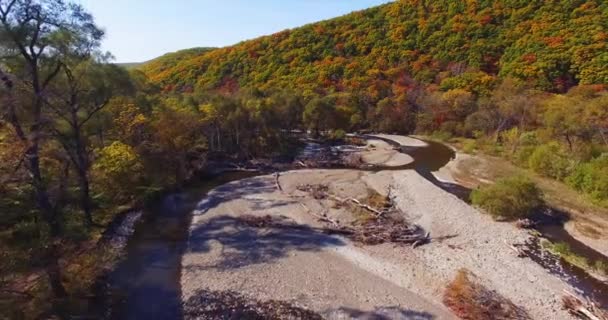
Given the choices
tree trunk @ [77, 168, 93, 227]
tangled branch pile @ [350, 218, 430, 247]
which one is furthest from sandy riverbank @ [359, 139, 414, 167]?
tree trunk @ [77, 168, 93, 227]

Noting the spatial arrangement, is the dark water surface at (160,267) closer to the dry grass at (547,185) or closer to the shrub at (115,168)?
the dry grass at (547,185)

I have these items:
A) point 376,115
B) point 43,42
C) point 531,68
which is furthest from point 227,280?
point 531,68

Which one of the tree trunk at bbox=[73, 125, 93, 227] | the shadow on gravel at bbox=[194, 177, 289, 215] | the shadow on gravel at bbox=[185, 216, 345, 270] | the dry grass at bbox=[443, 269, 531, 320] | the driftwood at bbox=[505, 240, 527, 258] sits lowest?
the driftwood at bbox=[505, 240, 527, 258]

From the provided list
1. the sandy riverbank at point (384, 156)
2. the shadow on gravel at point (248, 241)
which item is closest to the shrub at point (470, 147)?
the sandy riverbank at point (384, 156)

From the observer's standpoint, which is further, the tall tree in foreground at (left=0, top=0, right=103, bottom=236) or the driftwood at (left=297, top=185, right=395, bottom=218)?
the driftwood at (left=297, top=185, right=395, bottom=218)

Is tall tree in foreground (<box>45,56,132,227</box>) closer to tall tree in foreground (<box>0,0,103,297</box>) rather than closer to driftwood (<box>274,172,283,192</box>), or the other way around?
tall tree in foreground (<box>0,0,103,297</box>)

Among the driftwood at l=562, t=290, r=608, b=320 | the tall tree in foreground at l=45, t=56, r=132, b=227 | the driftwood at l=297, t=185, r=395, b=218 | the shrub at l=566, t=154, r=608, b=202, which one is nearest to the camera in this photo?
the driftwood at l=562, t=290, r=608, b=320

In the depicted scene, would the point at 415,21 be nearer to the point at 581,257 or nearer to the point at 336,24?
the point at 336,24
